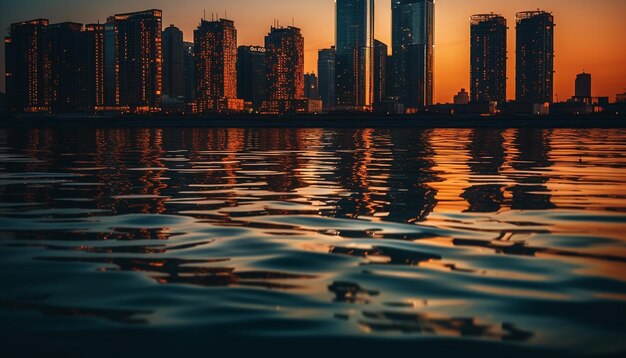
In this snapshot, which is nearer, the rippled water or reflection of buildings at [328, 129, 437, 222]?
the rippled water

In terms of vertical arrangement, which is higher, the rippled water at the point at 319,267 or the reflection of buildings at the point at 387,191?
the reflection of buildings at the point at 387,191

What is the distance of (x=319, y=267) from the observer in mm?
11078

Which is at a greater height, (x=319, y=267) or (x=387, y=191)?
(x=387, y=191)

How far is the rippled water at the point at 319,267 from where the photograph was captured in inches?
300

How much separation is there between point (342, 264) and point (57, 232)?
690cm

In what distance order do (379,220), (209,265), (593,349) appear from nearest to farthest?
(593,349), (209,265), (379,220)

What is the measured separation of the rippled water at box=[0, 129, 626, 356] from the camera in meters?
7.62

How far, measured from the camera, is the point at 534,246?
13062 mm

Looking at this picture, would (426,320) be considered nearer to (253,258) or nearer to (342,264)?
(342,264)

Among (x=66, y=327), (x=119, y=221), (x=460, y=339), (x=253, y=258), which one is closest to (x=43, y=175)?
(x=119, y=221)

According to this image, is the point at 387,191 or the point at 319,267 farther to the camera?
the point at 387,191

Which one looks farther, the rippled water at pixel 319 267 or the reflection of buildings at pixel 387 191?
the reflection of buildings at pixel 387 191

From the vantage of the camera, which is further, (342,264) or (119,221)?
(119,221)

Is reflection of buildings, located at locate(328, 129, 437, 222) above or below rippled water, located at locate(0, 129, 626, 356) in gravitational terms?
above
